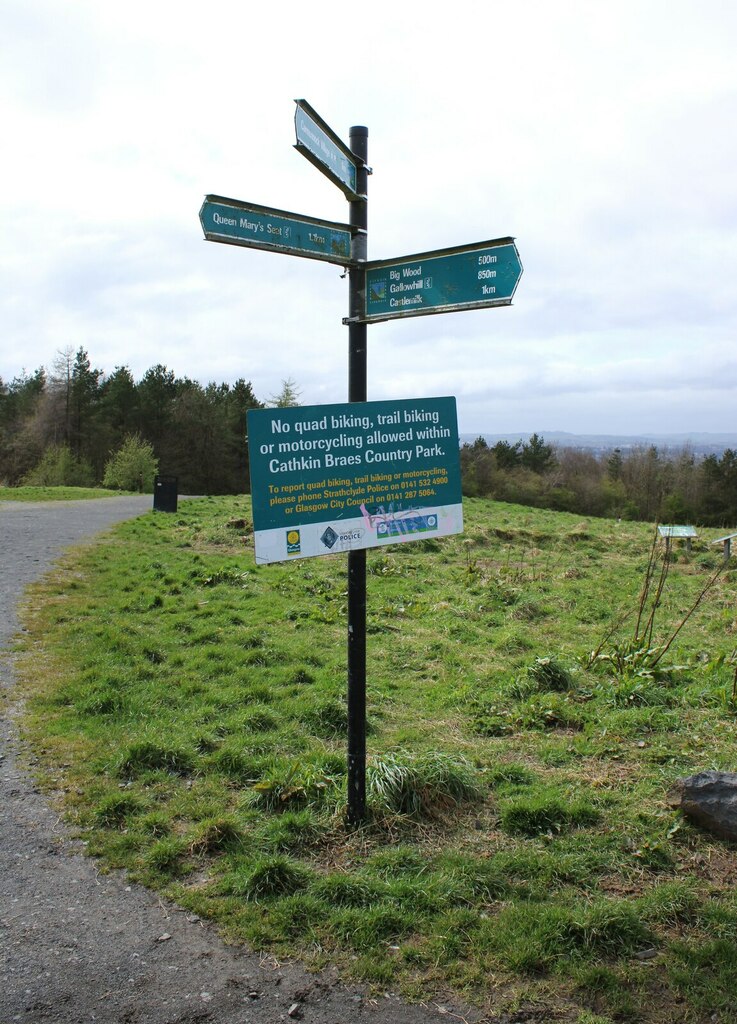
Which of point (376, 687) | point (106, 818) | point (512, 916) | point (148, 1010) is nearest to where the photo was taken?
point (148, 1010)

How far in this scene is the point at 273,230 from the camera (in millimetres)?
3662

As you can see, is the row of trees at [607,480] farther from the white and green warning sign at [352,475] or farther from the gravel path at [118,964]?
the gravel path at [118,964]

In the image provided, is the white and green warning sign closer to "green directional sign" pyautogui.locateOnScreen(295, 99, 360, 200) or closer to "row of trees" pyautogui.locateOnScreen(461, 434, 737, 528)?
"green directional sign" pyautogui.locateOnScreen(295, 99, 360, 200)

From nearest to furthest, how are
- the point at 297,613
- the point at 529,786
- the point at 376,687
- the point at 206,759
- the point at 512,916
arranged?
the point at 512,916 < the point at 529,786 < the point at 206,759 < the point at 376,687 < the point at 297,613

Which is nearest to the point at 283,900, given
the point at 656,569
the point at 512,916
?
the point at 512,916

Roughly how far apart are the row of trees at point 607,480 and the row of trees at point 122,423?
19.3 m

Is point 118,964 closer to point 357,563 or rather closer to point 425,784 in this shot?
point 425,784

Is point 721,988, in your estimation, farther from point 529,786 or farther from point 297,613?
point 297,613

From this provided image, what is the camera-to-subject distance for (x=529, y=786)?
4.55 m

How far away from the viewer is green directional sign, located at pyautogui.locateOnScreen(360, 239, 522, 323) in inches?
141

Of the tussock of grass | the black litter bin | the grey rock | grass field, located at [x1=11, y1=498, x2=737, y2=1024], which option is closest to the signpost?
the tussock of grass

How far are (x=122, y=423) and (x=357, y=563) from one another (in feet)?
183

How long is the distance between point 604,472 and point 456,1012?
7294cm

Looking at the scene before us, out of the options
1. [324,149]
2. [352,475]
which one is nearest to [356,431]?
[352,475]
